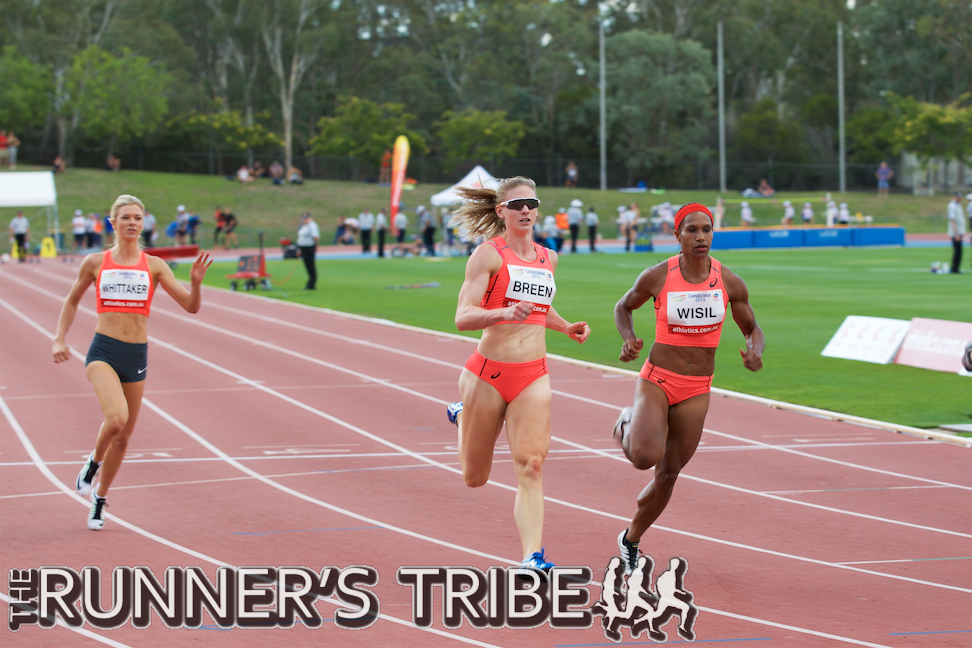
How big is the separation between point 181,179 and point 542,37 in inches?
1057

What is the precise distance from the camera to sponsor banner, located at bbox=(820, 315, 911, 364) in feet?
48.3

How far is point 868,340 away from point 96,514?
431 inches

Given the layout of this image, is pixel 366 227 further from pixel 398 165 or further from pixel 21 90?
pixel 21 90

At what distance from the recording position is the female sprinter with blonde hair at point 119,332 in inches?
293

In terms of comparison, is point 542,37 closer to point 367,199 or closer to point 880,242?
point 367,199

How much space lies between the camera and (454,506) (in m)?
8.00

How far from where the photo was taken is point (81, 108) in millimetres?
67938

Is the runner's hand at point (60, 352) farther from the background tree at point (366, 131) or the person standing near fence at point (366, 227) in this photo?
the background tree at point (366, 131)

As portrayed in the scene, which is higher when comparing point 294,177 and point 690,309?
point 294,177

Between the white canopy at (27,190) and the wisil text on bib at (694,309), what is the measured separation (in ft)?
138

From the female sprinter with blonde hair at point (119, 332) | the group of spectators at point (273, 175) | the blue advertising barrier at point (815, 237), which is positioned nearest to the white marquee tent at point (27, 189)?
the group of spectators at point (273, 175)

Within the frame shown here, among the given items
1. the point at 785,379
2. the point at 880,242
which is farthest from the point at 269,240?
the point at 785,379

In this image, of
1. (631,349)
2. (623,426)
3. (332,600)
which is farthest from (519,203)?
(332,600)

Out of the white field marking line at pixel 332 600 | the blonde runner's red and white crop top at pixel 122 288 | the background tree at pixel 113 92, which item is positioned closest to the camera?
the white field marking line at pixel 332 600
